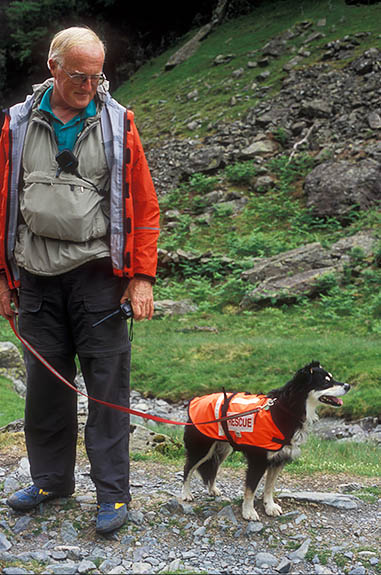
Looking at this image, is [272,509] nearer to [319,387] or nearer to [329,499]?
[329,499]

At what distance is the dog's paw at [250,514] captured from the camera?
175 inches

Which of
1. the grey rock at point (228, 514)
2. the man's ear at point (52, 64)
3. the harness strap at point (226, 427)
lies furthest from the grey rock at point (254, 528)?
the man's ear at point (52, 64)

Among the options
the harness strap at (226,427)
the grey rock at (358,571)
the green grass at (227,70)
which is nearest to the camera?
the grey rock at (358,571)

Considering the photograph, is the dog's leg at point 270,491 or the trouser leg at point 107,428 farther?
the dog's leg at point 270,491

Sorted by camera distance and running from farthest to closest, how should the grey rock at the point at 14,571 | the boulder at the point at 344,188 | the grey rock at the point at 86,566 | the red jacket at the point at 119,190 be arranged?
the boulder at the point at 344,188
the red jacket at the point at 119,190
the grey rock at the point at 86,566
the grey rock at the point at 14,571

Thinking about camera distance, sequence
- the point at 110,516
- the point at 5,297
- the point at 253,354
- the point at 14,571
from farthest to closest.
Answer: the point at 253,354
the point at 5,297
the point at 110,516
the point at 14,571

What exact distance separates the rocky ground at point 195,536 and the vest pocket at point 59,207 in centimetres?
203

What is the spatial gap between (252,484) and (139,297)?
167 centimetres

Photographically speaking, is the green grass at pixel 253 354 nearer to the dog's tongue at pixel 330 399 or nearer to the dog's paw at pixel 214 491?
the dog's paw at pixel 214 491

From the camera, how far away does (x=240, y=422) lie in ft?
14.8

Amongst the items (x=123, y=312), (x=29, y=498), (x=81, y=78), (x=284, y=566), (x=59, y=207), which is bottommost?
(x=284, y=566)

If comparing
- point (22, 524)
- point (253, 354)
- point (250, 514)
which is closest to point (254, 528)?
point (250, 514)

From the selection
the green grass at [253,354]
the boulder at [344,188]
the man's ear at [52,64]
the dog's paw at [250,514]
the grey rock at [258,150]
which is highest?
the man's ear at [52,64]

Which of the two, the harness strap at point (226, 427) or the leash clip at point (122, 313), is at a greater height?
the leash clip at point (122, 313)
